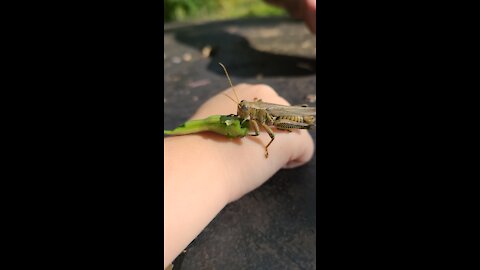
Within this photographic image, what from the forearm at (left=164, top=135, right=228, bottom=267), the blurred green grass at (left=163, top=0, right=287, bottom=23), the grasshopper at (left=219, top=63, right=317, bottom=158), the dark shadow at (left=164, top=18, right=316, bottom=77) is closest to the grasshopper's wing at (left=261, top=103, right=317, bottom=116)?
the grasshopper at (left=219, top=63, right=317, bottom=158)

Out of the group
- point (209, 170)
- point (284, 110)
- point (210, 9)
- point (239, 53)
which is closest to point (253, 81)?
point (239, 53)

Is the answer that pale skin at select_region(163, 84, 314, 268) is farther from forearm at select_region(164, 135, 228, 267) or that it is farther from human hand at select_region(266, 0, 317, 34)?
human hand at select_region(266, 0, 317, 34)

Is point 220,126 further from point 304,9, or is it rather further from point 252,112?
point 304,9
